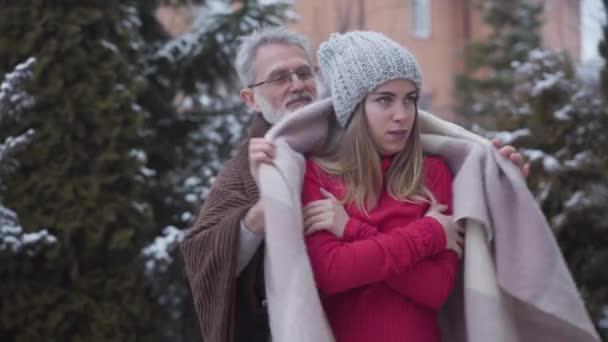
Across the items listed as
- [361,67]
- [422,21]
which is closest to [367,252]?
[361,67]

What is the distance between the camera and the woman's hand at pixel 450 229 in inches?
80.4

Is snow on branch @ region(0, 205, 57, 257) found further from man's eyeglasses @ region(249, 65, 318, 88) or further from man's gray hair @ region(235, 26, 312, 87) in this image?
man's eyeglasses @ region(249, 65, 318, 88)

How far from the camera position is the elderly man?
2.14 meters

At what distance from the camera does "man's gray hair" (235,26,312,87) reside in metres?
2.71

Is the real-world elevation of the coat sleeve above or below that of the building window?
below

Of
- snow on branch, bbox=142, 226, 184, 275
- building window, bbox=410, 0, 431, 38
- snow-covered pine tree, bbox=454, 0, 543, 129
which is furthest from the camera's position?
building window, bbox=410, 0, 431, 38

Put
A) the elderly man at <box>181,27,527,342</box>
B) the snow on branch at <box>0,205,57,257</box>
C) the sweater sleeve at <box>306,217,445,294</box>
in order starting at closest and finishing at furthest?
the sweater sleeve at <box>306,217,445,294</box> < the elderly man at <box>181,27,527,342</box> < the snow on branch at <box>0,205,57,257</box>

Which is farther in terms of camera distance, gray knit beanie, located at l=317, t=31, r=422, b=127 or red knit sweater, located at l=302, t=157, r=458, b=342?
gray knit beanie, located at l=317, t=31, r=422, b=127

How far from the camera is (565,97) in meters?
5.99

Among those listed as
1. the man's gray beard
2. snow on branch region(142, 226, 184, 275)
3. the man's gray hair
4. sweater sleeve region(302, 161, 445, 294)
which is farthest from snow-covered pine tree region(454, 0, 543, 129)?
sweater sleeve region(302, 161, 445, 294)

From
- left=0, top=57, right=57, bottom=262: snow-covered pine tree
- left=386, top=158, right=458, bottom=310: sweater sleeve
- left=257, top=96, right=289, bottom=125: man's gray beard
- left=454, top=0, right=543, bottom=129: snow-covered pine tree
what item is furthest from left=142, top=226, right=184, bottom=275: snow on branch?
left=454, top=0, right=543, bottom=129: snow-covered pine tree

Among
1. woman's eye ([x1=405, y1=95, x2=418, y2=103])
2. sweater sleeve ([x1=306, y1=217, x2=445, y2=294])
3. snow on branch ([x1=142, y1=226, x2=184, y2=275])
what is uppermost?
woman's eye ([x1=405, y1=95, x2=418, y2=103])

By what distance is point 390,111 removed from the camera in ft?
6.75

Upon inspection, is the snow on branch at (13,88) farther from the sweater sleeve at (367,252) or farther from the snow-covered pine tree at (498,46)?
the snow-covered pine tree at (498,46)
